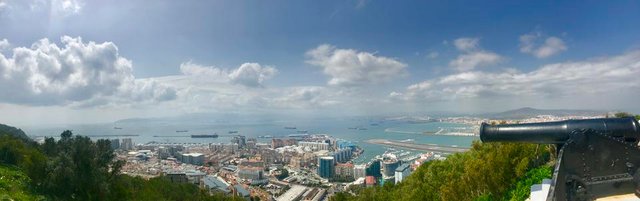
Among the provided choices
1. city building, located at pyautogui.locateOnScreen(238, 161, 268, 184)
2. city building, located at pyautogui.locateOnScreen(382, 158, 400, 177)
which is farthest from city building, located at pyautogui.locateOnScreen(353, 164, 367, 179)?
city building, located at pyautogui.locateOnScreen(238, 161, 268, 184)

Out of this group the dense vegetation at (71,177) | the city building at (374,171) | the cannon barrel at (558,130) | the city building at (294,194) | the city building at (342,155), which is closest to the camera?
the cannon barrel at (558,130)

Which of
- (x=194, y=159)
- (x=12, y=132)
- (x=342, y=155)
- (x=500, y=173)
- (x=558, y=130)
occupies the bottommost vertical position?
(x=194, y=159)

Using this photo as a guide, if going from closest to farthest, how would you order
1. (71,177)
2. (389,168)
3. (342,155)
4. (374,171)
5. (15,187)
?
(15,187)
(71,177)
(374,171)
(389,168)
(342,155)

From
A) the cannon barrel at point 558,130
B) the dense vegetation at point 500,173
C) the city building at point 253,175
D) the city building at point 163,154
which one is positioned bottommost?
the city building at point 253,175

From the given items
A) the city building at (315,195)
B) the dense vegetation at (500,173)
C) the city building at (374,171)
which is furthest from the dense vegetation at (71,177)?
the city building at (374,171)

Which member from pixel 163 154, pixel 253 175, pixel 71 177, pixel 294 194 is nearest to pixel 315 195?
pixel 294 194

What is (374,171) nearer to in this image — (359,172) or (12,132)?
(359,172)

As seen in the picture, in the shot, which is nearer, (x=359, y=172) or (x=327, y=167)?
(x=359, y=172)

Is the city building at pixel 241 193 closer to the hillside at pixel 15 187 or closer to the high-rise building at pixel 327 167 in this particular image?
the hillside at pixel 15 187
